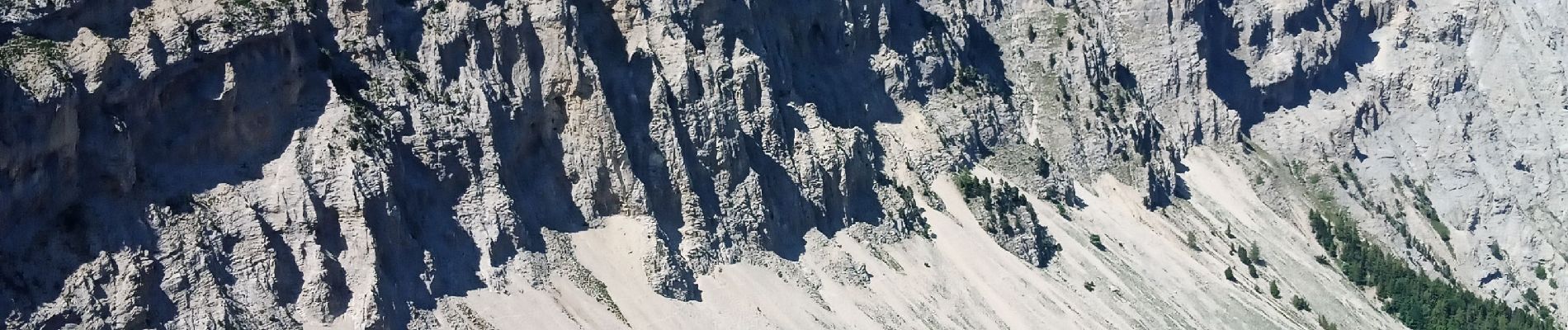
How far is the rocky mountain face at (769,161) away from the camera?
222 ft

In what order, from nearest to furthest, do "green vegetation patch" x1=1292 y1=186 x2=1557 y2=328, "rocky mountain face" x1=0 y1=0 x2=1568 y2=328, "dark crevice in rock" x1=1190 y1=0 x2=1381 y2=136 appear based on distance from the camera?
"rocky mountain face" x1=0 y1=0 x2=1568 y2=328 → "green vegetation patch" x1=1292 y1=186 x2=1557 y2=328 → "dark crevice in rock" x1=1190 y1=0 x2=1381 y2=136

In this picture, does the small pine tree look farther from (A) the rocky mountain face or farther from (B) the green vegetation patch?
(B) the green vegetation patch

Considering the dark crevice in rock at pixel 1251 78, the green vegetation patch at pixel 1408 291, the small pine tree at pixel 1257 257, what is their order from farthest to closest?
the dark crevice in rock at pixel 1251 78 < the green vegetation patch at pixel 1408 291 < the small pine tree at pixel 1257 257

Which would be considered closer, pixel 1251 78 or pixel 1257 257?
pixel 1257 257

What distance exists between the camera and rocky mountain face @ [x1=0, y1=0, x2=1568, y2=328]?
67812 millimetres

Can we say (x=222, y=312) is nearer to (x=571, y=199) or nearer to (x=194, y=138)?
(x=194, y=138)

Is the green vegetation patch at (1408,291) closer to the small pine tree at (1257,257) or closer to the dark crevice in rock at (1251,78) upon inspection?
the small pine tree at (1257,257)

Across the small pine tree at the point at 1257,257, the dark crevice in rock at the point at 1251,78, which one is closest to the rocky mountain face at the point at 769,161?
the dark crevice in rock at the point at 1251,78

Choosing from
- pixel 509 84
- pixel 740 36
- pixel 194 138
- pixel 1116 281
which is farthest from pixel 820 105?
pixel 194 138

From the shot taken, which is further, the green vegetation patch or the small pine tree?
the green vegetation patch

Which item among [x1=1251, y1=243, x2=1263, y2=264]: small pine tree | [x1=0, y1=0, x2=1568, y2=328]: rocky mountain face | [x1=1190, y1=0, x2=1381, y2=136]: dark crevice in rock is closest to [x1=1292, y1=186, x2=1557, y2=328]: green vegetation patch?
[x1=0, y1=0, x2=1568, y2=328]: rocky mountain face

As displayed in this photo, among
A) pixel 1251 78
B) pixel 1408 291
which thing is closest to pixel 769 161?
pixel 1408 291

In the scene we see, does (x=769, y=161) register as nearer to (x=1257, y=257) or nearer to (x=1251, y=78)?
(x=1257, y=257)

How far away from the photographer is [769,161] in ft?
309
